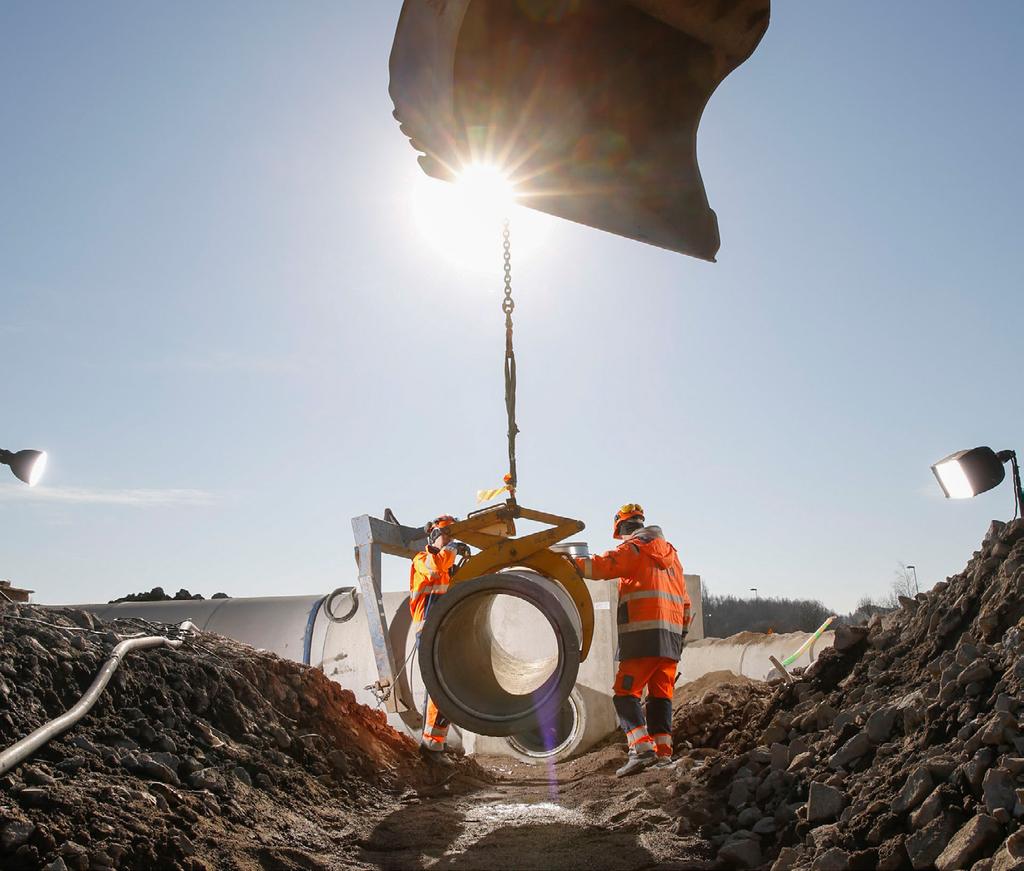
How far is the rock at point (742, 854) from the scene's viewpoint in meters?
4.00

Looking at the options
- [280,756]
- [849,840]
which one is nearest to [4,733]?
[280,756]

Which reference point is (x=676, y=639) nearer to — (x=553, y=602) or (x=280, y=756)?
(x=553, y=602)

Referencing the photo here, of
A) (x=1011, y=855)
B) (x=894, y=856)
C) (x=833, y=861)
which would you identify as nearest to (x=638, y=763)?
(x=833, y=861)

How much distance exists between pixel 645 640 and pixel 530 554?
5.55 feet

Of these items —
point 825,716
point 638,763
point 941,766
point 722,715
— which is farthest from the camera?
point 722,715

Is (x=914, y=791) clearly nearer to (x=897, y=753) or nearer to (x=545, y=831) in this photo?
(x=897, y=753)

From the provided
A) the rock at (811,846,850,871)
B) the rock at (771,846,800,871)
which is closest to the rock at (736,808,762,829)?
the rock at (771,846,800,871)

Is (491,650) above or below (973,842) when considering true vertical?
above

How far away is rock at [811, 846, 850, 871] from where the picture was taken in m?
3.36

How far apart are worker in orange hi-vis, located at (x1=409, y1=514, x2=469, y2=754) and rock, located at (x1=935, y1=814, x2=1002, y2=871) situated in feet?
14.4

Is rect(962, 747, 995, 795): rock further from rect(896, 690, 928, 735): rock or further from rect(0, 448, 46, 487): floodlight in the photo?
rect(0, 448, 46, 487): floodlight

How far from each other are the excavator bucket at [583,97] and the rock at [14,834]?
10.1 ft

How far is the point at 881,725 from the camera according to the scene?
4.29 m

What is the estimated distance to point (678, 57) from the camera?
428 cm
